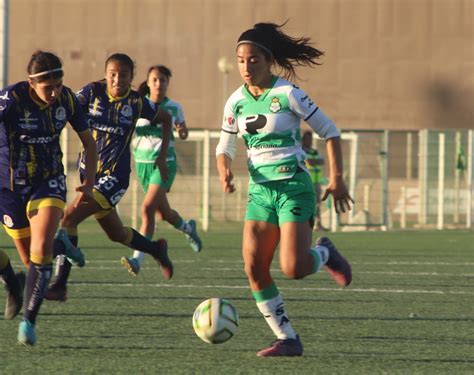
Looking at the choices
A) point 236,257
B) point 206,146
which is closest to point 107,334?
point 236,257

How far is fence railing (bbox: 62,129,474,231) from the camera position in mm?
24984

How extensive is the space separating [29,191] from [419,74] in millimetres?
31193

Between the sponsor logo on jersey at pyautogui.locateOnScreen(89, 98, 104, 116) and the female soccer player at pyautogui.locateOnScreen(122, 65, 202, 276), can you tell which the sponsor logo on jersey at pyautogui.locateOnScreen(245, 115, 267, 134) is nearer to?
the sponsor logo on jersey at pyautogui.locateOnScreen(89, 98, 104, 116)

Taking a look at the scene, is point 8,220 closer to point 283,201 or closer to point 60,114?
point 60,114

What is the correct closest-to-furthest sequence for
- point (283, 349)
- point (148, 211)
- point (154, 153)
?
point (283, 349) < point (148, 211) < point (154, 153)

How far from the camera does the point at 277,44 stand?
26.1ft

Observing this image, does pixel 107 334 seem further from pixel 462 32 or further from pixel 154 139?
pixel 462 32

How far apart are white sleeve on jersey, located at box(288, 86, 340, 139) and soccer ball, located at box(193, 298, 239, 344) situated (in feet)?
4.03

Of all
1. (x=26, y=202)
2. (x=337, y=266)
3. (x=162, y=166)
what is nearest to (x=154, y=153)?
(x=162, y=166)

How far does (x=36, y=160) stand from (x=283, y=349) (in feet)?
6.69

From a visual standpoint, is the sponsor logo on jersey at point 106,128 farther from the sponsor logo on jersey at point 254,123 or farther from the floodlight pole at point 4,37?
the floodlight pole at point 4,37

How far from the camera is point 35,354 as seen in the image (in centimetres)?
743

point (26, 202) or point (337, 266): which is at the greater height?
point (26, 202)

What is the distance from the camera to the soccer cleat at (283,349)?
7.46 metres
